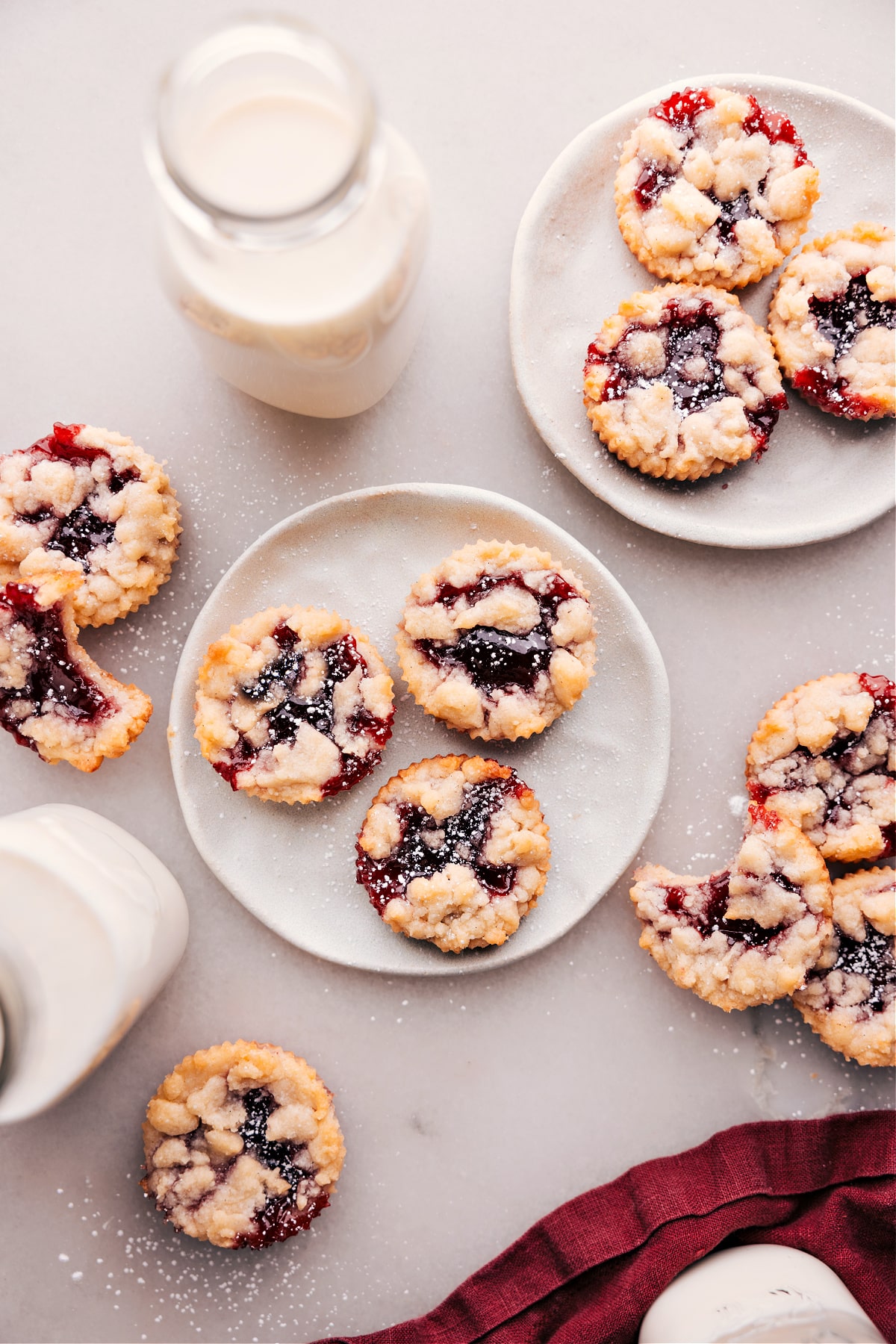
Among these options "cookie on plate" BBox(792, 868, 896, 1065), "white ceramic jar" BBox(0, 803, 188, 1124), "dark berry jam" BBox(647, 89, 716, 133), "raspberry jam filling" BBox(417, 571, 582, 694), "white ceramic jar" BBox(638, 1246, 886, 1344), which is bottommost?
"white ceramic jar" BBox(638, 1246, 886, 1344)

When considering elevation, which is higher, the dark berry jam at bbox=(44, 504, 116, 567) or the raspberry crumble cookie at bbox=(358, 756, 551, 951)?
the dark berry jam at bbox=(44, 504, 116, 567)

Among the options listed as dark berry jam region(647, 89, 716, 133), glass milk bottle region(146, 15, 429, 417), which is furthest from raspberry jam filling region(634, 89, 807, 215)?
glass milk bottle region(146, 15, 429, 417)

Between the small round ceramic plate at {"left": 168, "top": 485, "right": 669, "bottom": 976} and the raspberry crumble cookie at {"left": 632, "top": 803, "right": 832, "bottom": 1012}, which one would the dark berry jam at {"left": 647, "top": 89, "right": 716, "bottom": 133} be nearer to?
the small round ceramic plate at {"left": 168, "top": 485, "right": 669, "bottom": 976}

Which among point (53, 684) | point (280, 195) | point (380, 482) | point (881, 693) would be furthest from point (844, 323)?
point (53, 684)

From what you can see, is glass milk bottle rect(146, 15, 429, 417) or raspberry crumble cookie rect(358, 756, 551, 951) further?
raspberry crumble cookie rect(358, 756, 551, 951)

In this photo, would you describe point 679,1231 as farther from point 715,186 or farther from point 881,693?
point 715,186

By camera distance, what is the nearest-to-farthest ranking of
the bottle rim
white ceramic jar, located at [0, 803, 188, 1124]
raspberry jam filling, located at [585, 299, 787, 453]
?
the bottle rim, white ceramic jar, located at [0, 803, 188, 1124], raspberry jam filling, located at [585, 299, 787, 453]

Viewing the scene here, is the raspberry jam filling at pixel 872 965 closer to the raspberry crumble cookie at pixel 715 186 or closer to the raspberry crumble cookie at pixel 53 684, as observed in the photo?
the raspberry crumble cookie at pixel 715 186
